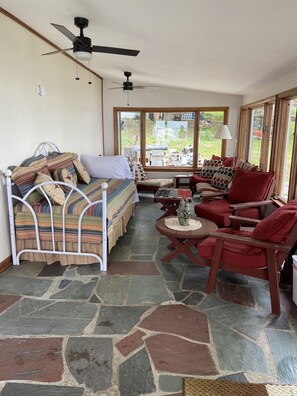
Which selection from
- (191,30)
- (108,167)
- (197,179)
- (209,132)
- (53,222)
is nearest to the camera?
(191,30)

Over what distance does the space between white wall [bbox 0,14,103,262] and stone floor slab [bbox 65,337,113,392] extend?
1.52 metres

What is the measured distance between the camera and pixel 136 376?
177 cm

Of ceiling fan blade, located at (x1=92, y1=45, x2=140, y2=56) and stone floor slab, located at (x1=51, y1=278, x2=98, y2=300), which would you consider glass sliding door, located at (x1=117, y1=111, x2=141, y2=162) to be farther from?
stone floor slab, located at (x1=51, y1=278, x2=98, y2=300)

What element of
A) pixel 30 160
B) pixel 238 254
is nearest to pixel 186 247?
pixel 238 254

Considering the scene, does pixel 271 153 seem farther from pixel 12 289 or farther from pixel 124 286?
pixel 12 289

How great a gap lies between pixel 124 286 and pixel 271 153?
2.94m

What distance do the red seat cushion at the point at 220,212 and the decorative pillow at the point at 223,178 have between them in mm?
1229

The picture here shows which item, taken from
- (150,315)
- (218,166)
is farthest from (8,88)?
(218,166)

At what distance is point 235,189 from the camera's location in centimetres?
410

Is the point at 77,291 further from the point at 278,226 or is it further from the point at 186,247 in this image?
the point at 278,226

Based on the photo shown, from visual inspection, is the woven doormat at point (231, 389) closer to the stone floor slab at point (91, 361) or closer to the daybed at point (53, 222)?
the stone floor slab at point (91, 361)

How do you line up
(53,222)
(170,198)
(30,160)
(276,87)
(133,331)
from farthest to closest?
(170,198) < (276,87) < (30,160) < (53,222) < (133,331)

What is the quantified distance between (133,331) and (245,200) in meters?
2.44

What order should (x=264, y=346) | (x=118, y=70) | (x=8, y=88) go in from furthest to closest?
(x=118, y=70)
(x=8, y=88)
(x=264, y=346)
